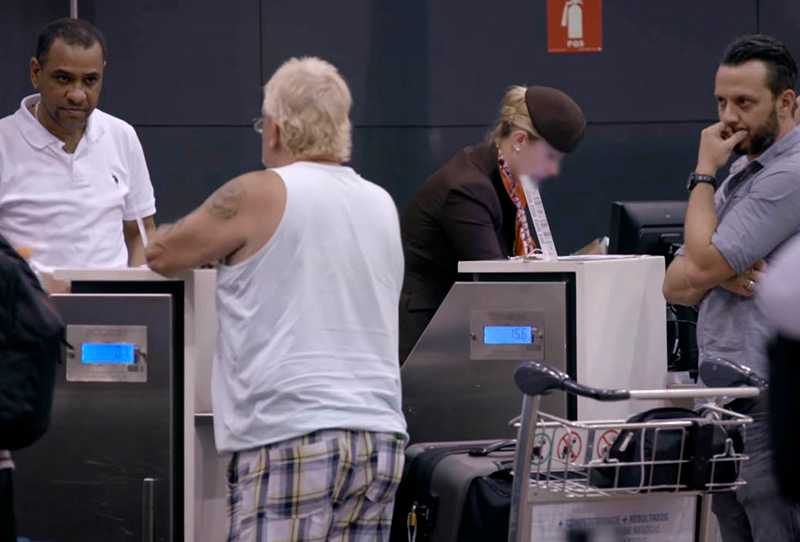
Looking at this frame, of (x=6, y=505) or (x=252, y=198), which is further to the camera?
(x=252, y=198)

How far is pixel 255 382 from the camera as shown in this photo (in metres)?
2.76

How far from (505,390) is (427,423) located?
0.26 m

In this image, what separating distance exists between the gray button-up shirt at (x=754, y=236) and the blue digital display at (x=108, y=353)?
51.2 inches

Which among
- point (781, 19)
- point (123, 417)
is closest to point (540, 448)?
point (123, 417)

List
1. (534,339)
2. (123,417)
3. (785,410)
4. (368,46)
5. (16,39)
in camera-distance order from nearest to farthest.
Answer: (785,410)
(123,417)
(534,339)
(16,39)
(368,46)

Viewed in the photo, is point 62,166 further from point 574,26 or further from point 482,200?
point 574,26

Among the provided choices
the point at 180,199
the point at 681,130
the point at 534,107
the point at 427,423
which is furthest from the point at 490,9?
the point at 427,423

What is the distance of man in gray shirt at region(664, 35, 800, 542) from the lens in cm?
314

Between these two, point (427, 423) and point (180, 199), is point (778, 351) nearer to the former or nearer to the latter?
point (427, 423)

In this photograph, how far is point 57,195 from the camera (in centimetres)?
395

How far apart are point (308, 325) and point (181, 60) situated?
444 cm

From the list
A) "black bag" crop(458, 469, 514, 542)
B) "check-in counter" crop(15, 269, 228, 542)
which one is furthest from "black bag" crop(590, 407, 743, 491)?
"check-in counter" crop(15, 269, 228, 542)

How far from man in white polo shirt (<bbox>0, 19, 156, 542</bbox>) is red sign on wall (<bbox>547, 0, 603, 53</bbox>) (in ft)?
11.8

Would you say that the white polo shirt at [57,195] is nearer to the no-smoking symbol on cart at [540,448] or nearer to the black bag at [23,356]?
the black bag at [23,356]
